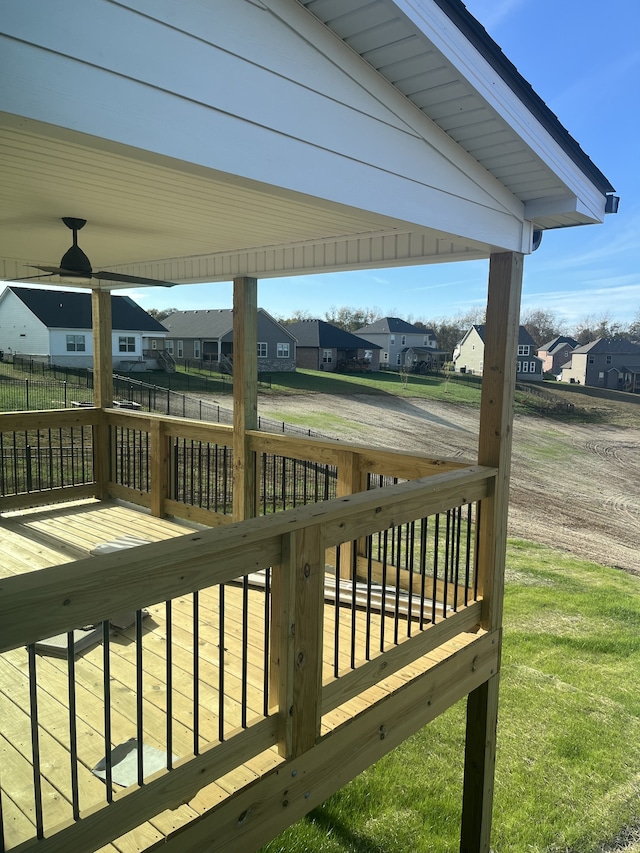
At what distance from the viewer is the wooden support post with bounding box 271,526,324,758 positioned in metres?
2.17

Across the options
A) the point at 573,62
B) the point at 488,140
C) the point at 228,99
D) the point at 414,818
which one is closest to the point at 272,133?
the point at 228,99

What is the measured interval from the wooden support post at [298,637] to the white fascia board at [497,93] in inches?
79.2

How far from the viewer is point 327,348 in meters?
38.6

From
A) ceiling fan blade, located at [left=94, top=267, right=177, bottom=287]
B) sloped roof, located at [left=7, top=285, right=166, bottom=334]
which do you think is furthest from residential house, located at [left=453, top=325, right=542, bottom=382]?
ceiling fan blade, located at [left=94, top=267, right=177, bottom=287]

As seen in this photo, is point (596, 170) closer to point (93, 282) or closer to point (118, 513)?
point (93, 282)

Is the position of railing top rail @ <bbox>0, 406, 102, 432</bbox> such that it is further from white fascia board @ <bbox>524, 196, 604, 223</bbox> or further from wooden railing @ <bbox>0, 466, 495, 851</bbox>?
white fascia board @ <bbox>524, 196, 604, 223</bbox>

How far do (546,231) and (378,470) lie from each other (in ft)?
6.47

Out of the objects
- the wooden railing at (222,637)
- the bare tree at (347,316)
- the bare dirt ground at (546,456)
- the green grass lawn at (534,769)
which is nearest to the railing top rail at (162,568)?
the wooden railing at (222,637)

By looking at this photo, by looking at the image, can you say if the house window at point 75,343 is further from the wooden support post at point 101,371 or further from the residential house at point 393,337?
the residential house at point 393,337

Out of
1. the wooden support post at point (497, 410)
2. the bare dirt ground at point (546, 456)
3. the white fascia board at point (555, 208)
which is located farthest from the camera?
the bare dirt ground at point (546, 456)

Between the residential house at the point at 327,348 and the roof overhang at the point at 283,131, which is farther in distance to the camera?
the residential house at the point at 327,348

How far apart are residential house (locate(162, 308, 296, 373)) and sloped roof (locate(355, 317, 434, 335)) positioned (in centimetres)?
1273

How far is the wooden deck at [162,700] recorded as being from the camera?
2088 mm

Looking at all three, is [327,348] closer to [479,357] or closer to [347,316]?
[347,316]
